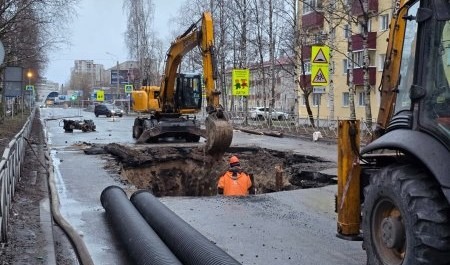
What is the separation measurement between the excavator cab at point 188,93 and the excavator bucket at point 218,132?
27.5 feet

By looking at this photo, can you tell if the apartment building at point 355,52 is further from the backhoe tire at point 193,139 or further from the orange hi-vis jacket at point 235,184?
the orange hi-vis jacket at point 235,184

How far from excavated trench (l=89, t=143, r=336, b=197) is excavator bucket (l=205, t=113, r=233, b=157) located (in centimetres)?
140

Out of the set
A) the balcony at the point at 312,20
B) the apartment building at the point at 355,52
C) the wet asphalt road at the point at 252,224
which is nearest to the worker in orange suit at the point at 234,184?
the wet asphalt road at the point at 252,224

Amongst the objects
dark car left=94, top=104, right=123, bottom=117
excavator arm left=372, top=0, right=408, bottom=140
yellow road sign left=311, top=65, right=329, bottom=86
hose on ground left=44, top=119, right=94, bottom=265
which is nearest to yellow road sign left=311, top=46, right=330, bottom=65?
yellow road sign left=311, top=65, right=329, bottom=86

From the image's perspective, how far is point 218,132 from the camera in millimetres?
15562

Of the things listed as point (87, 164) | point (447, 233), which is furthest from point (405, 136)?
point (87, 164)

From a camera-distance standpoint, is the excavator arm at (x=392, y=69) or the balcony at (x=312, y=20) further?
the balcony at (x=312, y=20)

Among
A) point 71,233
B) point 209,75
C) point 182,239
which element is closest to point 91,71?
point 209,75

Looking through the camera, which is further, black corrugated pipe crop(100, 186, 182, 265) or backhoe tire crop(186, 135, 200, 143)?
backhoe tire crop(186, 135, 200, 143)

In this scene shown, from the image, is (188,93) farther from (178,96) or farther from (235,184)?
(235,184)

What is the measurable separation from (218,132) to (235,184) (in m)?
4.09

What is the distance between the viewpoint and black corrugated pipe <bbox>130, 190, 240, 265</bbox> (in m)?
5.20

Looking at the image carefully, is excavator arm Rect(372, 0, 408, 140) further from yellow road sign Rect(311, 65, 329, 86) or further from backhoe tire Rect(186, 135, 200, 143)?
backhoe tire Rect(186, 135, 200, 143)

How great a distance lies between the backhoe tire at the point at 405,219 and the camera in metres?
3.92
